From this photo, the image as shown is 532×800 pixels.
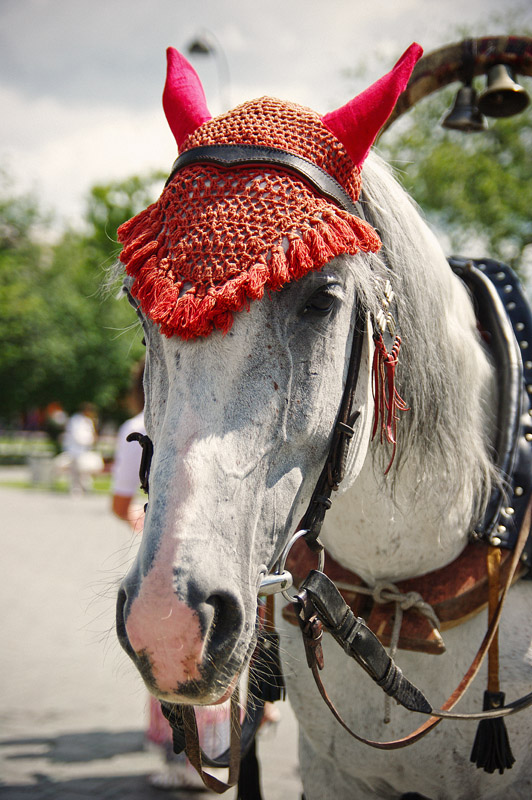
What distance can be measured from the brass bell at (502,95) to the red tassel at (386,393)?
1769mm

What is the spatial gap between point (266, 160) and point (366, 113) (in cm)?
27

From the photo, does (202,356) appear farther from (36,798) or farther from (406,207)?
(36,798)

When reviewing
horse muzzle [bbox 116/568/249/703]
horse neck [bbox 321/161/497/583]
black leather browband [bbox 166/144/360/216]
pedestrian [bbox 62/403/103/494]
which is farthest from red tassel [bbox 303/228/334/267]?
pedestrian [bbox 62/403/103/494]

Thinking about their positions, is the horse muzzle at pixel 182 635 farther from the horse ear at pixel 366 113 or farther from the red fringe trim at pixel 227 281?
the horse ear at pixel 366 113

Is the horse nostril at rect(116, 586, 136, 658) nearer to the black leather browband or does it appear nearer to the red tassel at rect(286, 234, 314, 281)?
the red tassel at rect(286, 234, 314, 281)

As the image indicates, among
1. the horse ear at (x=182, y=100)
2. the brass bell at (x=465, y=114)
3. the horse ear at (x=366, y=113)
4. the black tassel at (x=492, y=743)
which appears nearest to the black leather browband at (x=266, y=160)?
the horse ear at (x=366, y=113)

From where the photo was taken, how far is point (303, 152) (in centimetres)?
137

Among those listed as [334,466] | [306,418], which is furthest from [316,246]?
[334,466]

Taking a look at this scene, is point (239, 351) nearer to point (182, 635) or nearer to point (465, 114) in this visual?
point (182, 635)

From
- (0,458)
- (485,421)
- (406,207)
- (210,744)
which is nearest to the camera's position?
(406,207)

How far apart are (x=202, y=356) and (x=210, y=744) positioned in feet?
6.10

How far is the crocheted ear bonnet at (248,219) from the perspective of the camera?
1213 mm

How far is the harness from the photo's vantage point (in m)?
1.35

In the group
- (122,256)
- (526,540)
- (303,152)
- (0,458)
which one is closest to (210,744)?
(526,540)
